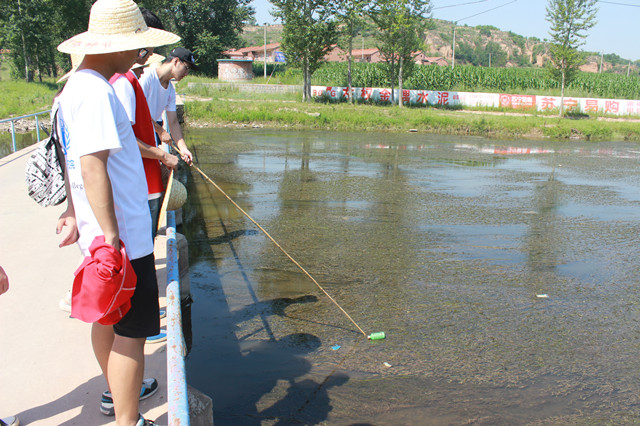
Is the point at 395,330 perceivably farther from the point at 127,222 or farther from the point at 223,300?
the point at 127,222

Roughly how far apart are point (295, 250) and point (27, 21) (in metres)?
41.6

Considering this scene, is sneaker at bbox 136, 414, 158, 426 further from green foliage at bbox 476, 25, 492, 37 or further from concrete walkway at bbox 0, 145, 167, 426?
green foliage at bbox 476, 25, 492, 37

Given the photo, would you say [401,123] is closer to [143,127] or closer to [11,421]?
[143,127]

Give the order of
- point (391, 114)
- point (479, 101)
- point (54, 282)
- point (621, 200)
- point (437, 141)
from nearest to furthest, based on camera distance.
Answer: point (54, 282), point (621, 200), point (437, 141), point (391, 114), point (479, 101)

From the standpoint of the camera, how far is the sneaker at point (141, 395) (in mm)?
2689

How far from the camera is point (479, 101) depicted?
3419 centimetres

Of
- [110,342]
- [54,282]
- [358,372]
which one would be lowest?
[358,372]

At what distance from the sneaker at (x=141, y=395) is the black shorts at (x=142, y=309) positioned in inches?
22.0

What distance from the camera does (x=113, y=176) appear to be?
2227 millimetres

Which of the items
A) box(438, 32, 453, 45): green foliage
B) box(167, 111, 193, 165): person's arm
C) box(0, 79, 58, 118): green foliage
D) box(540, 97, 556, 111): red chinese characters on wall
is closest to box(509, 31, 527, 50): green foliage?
box(438, 32, 453, 45): green foliage

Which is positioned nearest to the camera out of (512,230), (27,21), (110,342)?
(110,342)

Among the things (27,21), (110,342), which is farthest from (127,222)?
(27,21)

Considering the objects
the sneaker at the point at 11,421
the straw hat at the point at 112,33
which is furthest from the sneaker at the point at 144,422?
the straw hat at the point at 112,33

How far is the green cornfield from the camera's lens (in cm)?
4025
